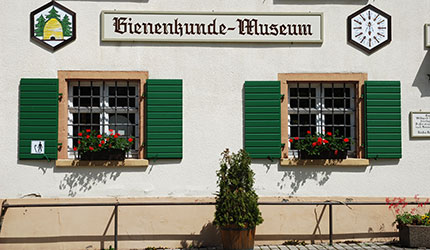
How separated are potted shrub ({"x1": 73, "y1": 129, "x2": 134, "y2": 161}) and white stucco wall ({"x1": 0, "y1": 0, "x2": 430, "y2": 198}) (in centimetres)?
23

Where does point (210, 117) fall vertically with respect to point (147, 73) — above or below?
below

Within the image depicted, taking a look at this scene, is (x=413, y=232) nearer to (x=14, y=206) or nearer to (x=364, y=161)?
(x=364, y=161)

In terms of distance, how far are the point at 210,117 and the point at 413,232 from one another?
10.9 ft

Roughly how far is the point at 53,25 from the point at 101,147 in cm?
Answer: 196

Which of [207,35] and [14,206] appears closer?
[14,206]

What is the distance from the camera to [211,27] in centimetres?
770

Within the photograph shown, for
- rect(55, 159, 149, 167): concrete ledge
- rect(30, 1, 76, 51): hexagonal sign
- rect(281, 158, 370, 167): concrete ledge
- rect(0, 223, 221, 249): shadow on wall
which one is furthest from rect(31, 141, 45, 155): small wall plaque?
rect(281, 158, 370, 167): concrete ledge

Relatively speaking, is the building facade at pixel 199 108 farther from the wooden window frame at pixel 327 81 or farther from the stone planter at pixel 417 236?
the stone planter at pixel 417 236

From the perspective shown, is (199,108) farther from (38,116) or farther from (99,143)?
(38,116)

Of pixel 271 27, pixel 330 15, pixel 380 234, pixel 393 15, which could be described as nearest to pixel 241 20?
pixel 271 27

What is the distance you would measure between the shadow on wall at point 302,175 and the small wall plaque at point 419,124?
1.06 meters

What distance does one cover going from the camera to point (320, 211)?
7684 millimetres

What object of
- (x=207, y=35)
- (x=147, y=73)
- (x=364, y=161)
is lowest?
(x=364, y=161)

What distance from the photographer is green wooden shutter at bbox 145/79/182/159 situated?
751 centimetres
